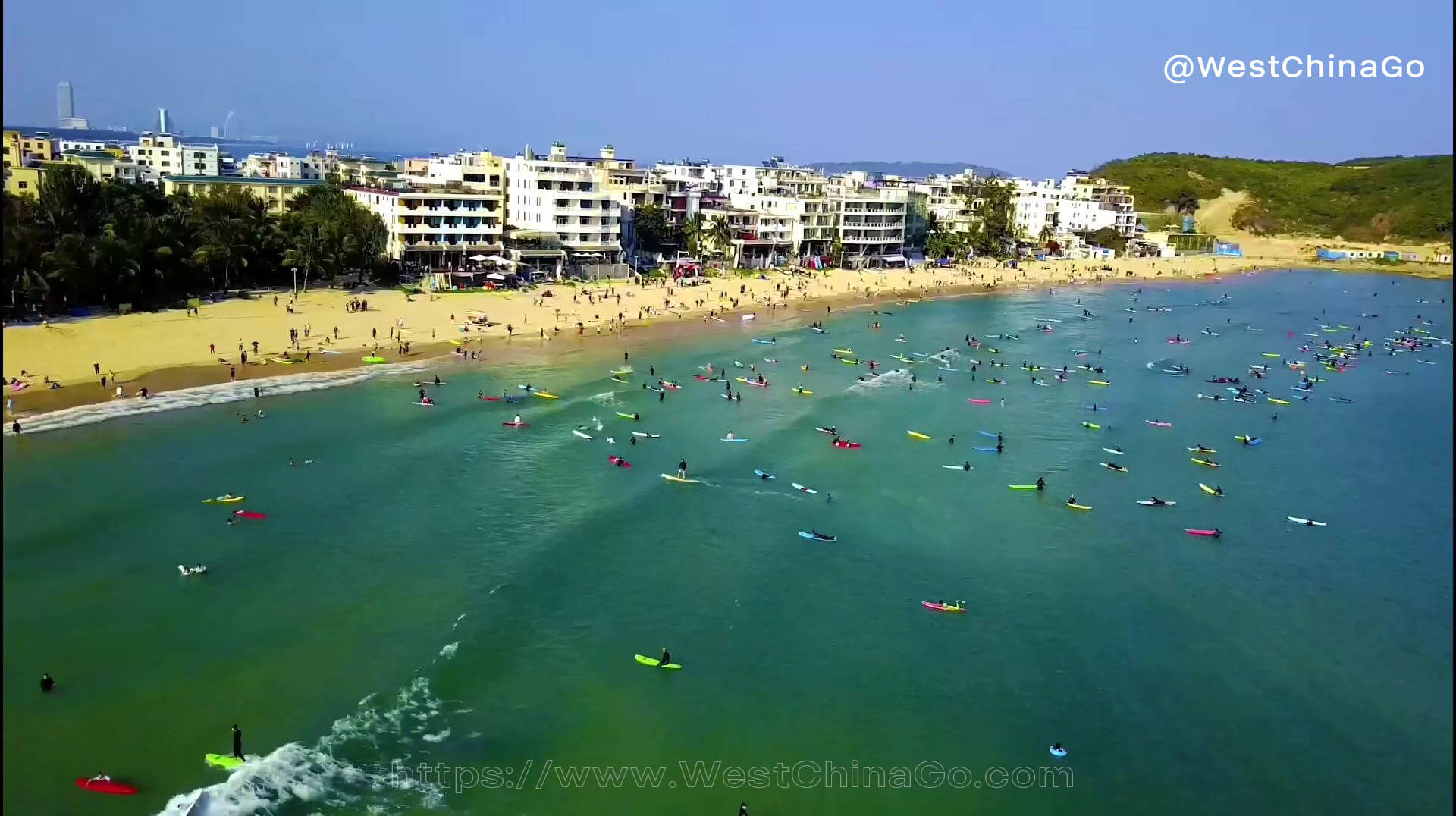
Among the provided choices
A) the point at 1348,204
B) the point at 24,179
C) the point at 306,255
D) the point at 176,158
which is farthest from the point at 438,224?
the point at 1348,204

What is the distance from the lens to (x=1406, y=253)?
157 m

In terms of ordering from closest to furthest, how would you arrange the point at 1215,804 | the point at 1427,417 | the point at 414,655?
the point at 1215,804 < the point at 414,655 < the point at 1427,417

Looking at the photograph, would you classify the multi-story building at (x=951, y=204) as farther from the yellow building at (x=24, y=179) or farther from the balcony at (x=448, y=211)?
the yellow building at (x=24, y=179)

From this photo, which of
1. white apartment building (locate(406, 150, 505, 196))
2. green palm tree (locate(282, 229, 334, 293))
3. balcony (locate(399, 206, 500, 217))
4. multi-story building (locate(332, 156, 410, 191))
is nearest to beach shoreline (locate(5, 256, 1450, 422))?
green palm tree (locate(282, 229, 334, 293))

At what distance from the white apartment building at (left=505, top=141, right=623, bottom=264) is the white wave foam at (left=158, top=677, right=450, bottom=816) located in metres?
66.3

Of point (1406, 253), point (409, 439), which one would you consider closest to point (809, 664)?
point (409, 439)

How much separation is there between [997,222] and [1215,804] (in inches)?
4408

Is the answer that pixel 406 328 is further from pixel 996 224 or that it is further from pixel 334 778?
pixel 996 224

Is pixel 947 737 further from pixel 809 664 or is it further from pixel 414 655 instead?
pixel 414 655

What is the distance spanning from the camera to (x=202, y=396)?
4781 cm

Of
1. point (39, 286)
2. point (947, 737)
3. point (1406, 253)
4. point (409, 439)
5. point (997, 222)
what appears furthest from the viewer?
point (1406, 253)

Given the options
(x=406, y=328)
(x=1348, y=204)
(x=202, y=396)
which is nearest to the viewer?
(x=202, y=396)

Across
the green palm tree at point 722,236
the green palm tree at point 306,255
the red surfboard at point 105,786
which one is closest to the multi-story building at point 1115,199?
the green palm tree at point 722,236

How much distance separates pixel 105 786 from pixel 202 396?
31.0m
